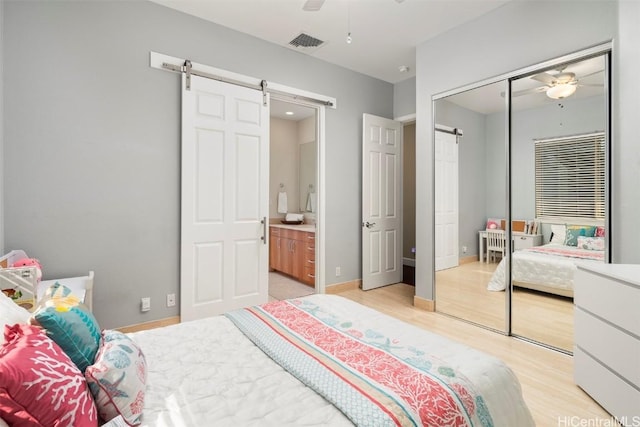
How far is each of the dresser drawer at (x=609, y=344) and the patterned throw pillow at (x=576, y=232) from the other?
70cm

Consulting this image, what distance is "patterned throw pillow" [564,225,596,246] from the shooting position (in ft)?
8.35

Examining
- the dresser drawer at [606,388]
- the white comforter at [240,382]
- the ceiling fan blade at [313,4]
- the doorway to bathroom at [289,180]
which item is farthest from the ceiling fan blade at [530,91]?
the doorway to bathroom at [289,180]

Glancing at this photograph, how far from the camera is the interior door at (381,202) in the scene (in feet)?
14.9

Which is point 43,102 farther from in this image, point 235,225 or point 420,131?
point 420,131

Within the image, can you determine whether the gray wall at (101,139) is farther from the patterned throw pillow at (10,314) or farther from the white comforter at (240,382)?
the patterned throw pillow at (10,314)

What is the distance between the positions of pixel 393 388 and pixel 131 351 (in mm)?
939

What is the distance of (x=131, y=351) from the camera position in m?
1.18

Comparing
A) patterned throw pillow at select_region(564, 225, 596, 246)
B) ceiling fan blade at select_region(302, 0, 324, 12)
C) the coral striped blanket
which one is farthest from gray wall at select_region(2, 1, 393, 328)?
patterned throw pillow at select_region(564, 225, 596, 246)

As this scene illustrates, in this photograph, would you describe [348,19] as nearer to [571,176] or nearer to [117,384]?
[571,176]

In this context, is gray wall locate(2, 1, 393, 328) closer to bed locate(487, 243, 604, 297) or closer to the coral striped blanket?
the coral striped blanket

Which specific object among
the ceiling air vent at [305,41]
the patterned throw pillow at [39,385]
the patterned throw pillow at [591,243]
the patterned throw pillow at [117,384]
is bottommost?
the patterned throw pillow at [117,384]

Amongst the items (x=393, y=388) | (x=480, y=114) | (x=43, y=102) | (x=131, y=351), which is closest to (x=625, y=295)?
(x=393, y=388)

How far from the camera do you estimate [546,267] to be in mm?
2838

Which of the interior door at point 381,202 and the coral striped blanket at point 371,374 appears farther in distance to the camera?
the interior door at point 381,202
